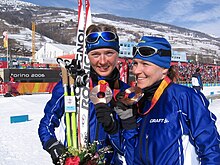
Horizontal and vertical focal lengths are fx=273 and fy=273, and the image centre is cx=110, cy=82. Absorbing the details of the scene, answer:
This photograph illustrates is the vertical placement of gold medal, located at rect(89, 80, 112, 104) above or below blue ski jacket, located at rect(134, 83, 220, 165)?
above

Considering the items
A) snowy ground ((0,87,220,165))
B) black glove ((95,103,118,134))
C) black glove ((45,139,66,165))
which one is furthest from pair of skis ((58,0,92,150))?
snowy ground ((0,87,220,165))

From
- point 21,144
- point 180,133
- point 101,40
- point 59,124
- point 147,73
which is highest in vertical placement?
point 101,40

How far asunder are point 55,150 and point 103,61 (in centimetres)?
89

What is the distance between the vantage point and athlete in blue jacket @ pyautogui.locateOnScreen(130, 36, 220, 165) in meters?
1.82

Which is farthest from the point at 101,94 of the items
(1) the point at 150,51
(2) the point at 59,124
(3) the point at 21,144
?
(3) the point at 21,144

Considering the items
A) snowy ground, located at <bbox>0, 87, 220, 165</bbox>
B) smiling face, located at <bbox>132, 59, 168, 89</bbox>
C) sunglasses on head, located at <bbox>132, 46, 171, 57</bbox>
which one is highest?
sunglasses on head, located at <bbox>132, 46, 171, 57</bbox>

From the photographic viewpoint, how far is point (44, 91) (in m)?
21.9

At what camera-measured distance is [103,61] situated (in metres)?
2.50

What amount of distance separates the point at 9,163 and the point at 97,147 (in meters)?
3.60

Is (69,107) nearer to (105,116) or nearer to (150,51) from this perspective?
(105,116)

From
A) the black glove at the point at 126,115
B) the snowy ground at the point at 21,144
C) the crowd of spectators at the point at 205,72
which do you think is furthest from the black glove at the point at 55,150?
the crowd of spectators at the point at 205,72

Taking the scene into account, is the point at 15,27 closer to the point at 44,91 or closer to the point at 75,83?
the point at 44,91

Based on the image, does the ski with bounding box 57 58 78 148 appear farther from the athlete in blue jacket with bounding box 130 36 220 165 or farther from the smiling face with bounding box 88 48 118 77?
the athlete in blue jacket with bounding box 130 36 220 165

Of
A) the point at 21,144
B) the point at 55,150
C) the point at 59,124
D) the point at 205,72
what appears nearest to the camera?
the point at 55,150
